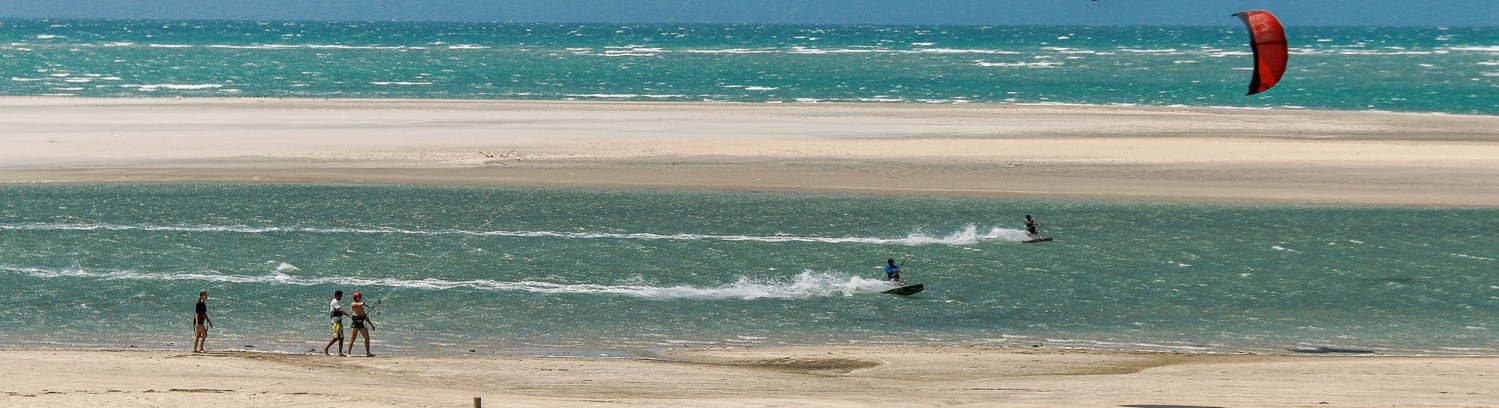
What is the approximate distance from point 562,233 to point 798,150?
40.6ft

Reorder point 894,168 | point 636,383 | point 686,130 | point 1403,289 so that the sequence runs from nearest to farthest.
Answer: point 636,383 → point 1403,289 → point 894,168 → point 686,130

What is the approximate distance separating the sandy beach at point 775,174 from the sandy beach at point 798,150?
5.2 inches

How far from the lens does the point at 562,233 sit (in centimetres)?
2825

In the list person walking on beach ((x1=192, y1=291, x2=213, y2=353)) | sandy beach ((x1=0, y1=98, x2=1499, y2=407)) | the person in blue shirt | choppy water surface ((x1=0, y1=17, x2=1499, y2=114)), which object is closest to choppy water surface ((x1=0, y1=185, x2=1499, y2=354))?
the person in blue shirt

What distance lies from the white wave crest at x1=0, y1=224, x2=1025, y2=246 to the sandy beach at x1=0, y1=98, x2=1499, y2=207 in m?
5.46

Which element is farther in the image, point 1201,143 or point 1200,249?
point 1201,143

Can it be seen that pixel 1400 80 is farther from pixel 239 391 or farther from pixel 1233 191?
pixel 239 391

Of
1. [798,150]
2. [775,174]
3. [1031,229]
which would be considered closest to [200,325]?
[1031,229]

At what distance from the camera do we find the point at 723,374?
1653cm

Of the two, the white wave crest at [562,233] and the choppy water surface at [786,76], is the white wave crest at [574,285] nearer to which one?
the white wave crest at [562,233]

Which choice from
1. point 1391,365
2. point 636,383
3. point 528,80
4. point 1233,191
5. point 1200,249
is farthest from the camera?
point 528,80

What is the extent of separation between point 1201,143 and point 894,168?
9.73 m

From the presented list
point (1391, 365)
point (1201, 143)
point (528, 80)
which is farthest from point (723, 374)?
point (528, 80)

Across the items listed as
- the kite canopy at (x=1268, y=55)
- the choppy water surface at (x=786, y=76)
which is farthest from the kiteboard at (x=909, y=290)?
the choppy water surface at (x=786, y=76)
